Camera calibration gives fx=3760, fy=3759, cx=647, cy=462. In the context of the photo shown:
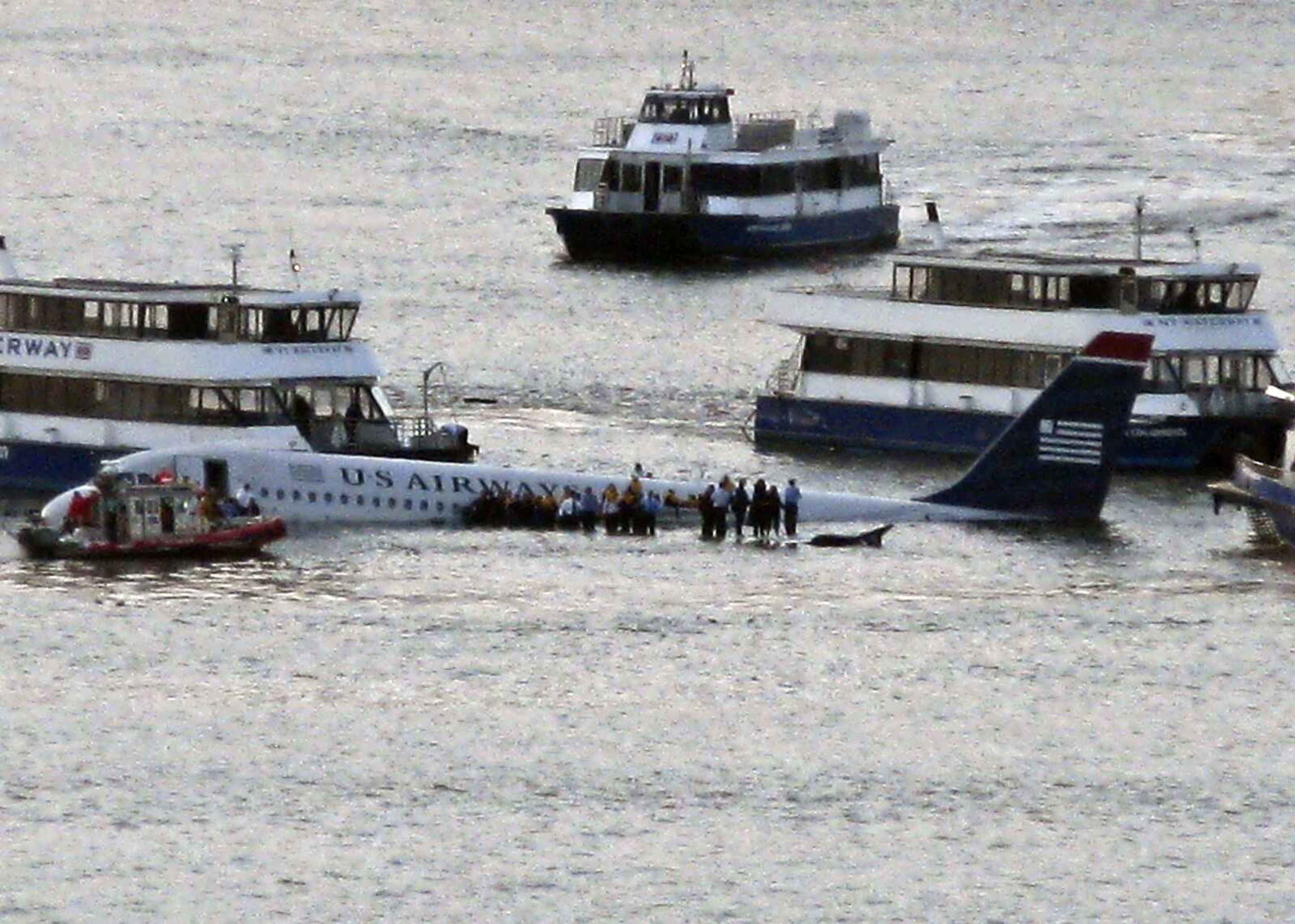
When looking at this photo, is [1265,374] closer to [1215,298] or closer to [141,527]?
[1215,298]

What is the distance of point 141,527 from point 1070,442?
74.1 ft

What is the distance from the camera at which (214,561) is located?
3506 inches

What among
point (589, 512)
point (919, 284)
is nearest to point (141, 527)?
point (589, 512)

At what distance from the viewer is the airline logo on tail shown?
9156 cm

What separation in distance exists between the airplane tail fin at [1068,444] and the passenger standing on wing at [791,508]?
3.77 metres

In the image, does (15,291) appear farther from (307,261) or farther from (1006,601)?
(307,261)

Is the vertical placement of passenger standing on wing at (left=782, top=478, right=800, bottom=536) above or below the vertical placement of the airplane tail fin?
below

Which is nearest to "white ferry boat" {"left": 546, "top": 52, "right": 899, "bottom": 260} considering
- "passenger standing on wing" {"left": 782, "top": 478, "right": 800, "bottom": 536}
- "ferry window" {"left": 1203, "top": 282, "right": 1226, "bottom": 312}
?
"ferry window" {"left": 1203, "top": 282, "right": 1226, "bottom": 312}

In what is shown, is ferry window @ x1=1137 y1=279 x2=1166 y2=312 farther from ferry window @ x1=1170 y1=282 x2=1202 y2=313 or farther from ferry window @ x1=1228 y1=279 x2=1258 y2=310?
ferry window @ x1=1228 y1=279 x2=1258 y2=310

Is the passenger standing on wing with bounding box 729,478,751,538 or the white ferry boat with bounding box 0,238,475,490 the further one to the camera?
the white ferry boat with bounding box 0,238,475,490

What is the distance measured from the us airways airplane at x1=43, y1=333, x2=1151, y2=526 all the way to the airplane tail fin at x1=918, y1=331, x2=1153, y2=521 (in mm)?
23

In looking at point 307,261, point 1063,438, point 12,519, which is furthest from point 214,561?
point 307,261

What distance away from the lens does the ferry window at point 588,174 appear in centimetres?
15862

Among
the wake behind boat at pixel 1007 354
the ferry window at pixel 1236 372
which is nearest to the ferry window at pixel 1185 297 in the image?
the wake behind boat at pixel 1007 354
